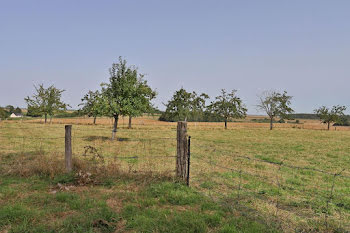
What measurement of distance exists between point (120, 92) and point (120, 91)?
11cm

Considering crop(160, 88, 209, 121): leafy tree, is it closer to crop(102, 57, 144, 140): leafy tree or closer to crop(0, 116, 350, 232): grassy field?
crop(102, 57, 144, 140): leafy tree

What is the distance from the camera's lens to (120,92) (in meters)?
22.0

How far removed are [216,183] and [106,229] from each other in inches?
176

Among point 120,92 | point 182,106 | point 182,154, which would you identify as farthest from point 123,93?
point 182,106

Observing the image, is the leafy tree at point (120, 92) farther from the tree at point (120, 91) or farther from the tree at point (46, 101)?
the tree at point (46, 101)

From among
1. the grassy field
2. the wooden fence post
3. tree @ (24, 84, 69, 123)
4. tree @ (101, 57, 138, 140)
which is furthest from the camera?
tree @ (24, 84, 69, 123)

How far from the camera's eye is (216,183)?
804 cm

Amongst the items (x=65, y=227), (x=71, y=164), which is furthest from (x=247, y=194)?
(x=71, y=164)

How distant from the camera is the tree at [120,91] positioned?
70.0 ft

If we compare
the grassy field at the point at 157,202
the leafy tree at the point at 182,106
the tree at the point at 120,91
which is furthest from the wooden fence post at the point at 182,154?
the leafy tree at the point at 182,106

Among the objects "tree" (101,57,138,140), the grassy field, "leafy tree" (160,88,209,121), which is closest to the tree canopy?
"tree" (101,57,138,140)

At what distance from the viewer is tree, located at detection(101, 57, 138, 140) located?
21.3m

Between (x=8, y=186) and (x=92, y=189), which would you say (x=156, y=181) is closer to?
(x=92, y=189)

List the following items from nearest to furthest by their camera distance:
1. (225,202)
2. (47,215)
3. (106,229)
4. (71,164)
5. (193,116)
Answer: (106,229) < (47,215) < (225,202) < (71,164) < (193,116)
